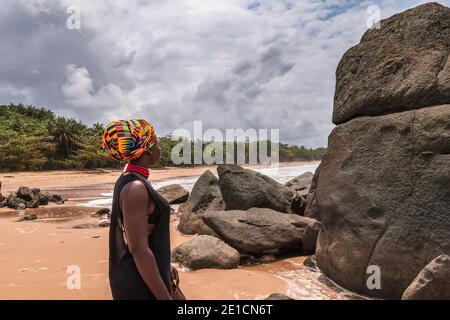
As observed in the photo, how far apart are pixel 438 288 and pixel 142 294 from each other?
316 centimetres

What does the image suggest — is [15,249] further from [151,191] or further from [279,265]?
[151,191]

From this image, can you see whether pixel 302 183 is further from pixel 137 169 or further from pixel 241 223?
pixel 137 169

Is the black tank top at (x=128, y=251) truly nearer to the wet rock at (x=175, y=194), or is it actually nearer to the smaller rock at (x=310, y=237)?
the smaller rock at (x=310, y=237)

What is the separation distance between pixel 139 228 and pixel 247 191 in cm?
681

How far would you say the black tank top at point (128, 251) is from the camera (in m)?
2.28

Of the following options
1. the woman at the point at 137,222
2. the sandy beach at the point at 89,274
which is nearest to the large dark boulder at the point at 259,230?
the sandy beach at the point at 89,274

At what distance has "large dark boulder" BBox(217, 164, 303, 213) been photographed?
8.80m

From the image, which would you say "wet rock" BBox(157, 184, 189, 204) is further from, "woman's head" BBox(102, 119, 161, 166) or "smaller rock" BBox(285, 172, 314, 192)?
"woman's head" BBox(102, 119, 161, 166)

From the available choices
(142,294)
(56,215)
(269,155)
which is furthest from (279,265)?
(269,155)

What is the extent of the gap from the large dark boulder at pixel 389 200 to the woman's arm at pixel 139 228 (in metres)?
3.60

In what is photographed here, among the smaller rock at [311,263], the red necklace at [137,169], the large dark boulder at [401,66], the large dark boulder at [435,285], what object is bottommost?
the smaller rock at [311,263]

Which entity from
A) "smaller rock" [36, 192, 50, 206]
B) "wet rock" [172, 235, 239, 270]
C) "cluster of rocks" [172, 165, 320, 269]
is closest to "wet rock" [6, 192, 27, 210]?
"smaller rock" [36, 192, 50, 206]

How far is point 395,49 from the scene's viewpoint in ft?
18.2

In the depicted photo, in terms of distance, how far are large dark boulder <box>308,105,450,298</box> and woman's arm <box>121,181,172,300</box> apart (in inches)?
142
